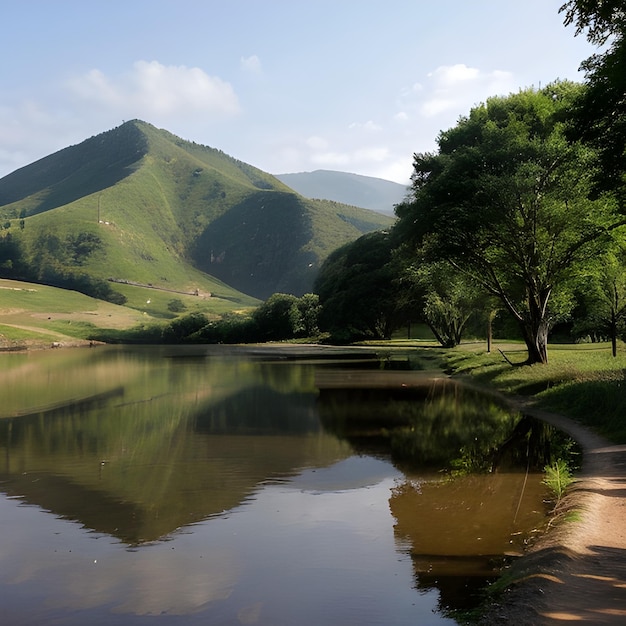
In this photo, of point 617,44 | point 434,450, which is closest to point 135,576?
point 434,450

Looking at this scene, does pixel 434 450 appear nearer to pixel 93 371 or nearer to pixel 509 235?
pixel 509 235

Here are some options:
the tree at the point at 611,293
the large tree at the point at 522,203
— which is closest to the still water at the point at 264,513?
the large tree at the point at 522,203

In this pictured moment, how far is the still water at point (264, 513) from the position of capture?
32.8 feet

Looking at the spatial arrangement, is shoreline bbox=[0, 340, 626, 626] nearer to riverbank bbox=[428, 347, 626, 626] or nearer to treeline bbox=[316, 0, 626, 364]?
riverbank bbox=[428, 347, 626, 626]

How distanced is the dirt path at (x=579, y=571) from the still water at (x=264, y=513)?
0.80 m

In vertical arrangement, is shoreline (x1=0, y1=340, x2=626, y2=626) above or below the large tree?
below

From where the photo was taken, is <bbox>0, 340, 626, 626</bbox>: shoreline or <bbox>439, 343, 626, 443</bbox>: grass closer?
<bbox>0, 340, 626, 626</bbox>: shoreline

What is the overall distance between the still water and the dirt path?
0.80 metres

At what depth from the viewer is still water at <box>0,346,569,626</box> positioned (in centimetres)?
999

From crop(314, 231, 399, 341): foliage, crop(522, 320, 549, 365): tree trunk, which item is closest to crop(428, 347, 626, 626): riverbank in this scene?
crop(522, 320, 549, 365): tree trunk

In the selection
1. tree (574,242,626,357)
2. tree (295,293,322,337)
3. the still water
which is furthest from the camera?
tree (295,293,322,337)

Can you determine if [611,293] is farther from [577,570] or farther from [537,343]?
[577,570]

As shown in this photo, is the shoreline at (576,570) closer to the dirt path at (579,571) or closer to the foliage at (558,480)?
the dirt path at (579,571)

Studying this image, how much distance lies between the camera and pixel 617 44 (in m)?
23.1
